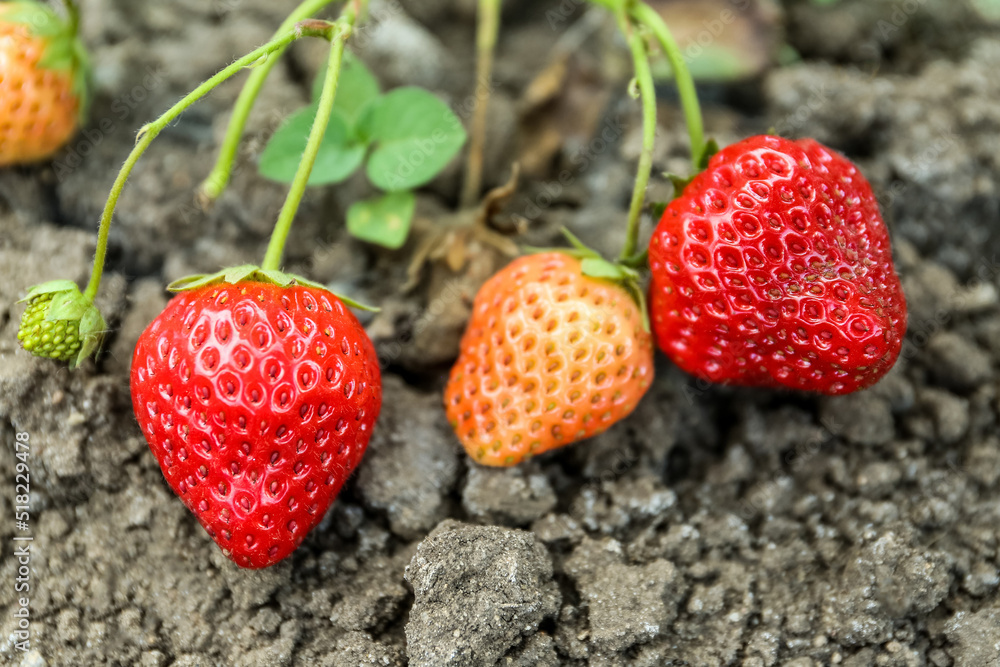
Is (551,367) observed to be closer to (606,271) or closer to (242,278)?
(606,271)

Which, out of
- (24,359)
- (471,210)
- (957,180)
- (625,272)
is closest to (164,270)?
(24,359)

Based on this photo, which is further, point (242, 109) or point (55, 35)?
point (55, 35)

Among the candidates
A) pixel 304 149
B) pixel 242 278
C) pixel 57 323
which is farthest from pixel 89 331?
pixel 304 149

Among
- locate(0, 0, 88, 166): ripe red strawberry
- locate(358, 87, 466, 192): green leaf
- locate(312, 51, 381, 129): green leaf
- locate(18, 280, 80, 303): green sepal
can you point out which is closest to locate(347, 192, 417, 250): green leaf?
locate(358, 87, 466, 192): green leaf

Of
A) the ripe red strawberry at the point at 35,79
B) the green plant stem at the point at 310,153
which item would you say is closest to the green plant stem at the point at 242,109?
the green plant stem at the point at 310,153

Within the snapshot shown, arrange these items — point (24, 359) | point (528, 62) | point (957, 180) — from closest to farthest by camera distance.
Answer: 1. point (24, 359)
2. point (957, 180)
3. point (528, 62)

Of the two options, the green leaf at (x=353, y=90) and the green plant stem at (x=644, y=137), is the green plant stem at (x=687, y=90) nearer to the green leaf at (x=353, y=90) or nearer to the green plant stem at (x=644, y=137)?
the green plant stem at (x=644, y=137)

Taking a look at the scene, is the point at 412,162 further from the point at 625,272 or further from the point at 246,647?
the point at 246,647
